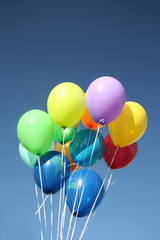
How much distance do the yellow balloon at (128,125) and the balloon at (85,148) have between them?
10.0 inches

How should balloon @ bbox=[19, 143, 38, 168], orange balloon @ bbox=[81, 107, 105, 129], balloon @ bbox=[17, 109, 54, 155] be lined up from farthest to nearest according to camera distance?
balloon @ bbox=[19, 143, 38, 168] < orange balloon @ bbox=[81, 107, 105, 129] < balloon @ bbox=[17, 109, 54, 155]

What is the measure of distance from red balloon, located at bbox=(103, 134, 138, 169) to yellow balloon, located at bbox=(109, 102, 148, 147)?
0.25m

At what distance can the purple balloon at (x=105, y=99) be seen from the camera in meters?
3.88

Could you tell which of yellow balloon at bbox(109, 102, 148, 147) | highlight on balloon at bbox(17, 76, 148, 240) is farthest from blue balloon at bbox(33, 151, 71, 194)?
yellow balloon at bbox(109, 102, 148, 147)

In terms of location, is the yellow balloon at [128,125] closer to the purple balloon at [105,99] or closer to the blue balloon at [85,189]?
the purple balloon at [105,99]

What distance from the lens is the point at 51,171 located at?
3.98 m

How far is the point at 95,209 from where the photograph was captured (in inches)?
163

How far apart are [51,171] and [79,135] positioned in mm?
656

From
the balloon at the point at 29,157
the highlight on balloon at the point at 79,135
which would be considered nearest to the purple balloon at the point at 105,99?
the highlight on balloon at the point at 79,135

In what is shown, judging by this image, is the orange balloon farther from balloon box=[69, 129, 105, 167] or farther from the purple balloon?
the purple balloon

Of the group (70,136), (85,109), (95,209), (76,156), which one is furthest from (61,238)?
(85,109)

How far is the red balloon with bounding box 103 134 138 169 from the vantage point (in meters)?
4.54

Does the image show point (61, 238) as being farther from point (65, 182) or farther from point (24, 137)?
point (24, 137)

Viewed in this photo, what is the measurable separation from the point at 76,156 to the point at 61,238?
Result: 111 centimetres
